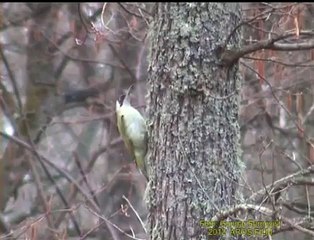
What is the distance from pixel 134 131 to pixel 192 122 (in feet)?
0.99

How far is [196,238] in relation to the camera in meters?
2.82

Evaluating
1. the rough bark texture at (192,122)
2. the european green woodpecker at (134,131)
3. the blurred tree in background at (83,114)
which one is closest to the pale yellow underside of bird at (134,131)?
the european green woodpecker at (134,131)

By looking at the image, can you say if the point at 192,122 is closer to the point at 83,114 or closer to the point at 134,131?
the point at 134,131

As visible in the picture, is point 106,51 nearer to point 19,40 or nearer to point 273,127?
point 19,40

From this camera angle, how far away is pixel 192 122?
9.36 feet

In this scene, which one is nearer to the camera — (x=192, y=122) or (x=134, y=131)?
(x=192, y=122)

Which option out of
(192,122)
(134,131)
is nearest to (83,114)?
(134,131)

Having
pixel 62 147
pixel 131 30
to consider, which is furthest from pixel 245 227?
pixel 62 147

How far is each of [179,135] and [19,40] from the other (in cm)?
482

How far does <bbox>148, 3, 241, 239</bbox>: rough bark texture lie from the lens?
2.85 m

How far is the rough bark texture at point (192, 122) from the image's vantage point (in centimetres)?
285

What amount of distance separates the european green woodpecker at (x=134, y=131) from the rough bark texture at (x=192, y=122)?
0.37 feet

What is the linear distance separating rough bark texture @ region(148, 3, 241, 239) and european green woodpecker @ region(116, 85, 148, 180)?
11 cm

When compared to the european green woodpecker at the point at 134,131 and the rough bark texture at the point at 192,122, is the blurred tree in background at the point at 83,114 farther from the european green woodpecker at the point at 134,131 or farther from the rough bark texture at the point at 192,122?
the rough bark texture at the point at 192,122
